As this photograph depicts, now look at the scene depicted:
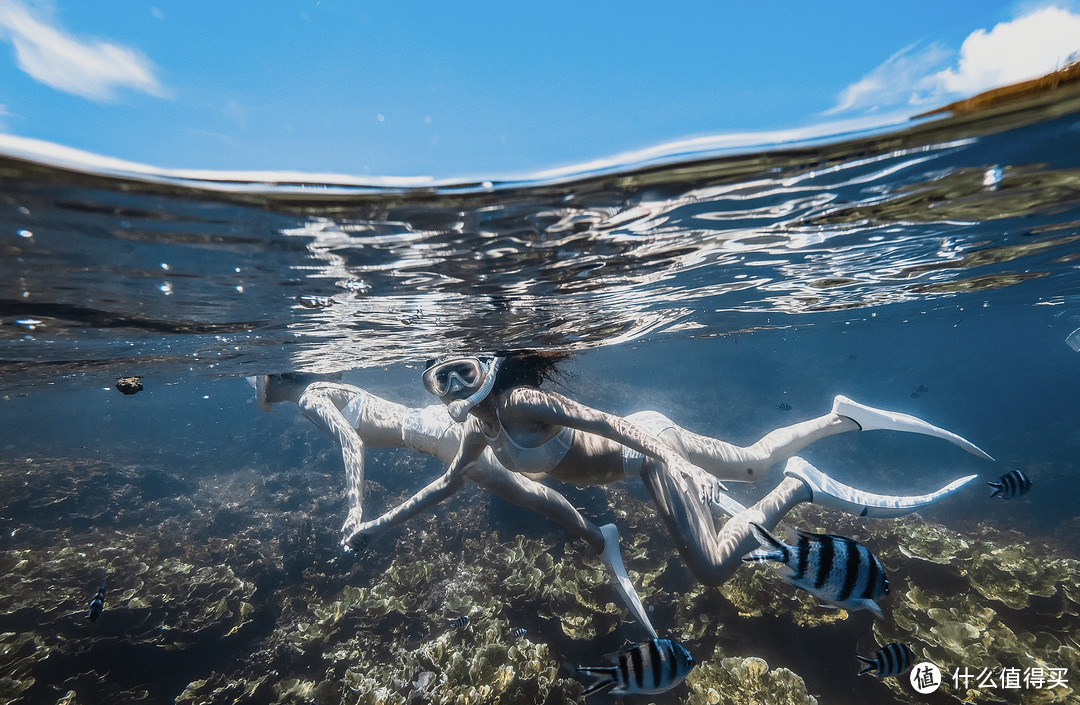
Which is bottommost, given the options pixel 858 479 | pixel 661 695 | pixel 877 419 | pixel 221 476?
pixel 858 479

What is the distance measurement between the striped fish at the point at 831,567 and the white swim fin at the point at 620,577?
378 centimetres

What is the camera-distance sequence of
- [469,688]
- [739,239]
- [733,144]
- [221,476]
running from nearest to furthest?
1. [733,144]
2. [469,688]
3. [739,239]
4. [221,476]

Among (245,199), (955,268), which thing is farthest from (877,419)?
(245,199)

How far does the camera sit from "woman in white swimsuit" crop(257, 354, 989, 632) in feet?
19.0

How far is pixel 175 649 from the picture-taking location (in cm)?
839

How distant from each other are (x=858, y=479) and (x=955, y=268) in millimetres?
18065

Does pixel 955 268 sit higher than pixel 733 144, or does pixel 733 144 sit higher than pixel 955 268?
pixel 733 144

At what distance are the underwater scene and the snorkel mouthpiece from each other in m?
0.08

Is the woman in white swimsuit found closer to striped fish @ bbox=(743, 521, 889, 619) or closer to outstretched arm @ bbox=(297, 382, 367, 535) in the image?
outstretched arm @ bbox=(297, 382, 367, 535)

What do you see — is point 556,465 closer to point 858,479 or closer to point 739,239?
point 739,239

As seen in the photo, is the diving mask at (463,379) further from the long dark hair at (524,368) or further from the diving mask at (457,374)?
the long dark hair at (524,368)

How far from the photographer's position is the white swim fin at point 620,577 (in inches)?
263
